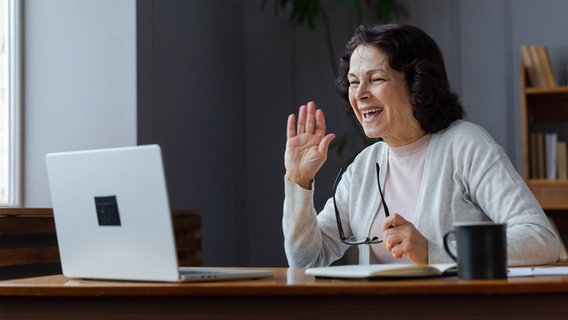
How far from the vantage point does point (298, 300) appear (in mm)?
1366

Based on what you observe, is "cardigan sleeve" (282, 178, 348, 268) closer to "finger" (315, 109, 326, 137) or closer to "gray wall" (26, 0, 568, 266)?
"finger" (315, 109, 326, 137)

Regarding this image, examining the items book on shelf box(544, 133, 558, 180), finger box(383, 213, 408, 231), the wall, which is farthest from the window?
book on shelf box(544, 133, 558, 180)

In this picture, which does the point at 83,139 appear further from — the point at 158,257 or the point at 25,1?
the point at 158,257

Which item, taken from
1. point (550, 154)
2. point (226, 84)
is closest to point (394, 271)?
point (550, 154)

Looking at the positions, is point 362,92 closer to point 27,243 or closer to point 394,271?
point 394,271

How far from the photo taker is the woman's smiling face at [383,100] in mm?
2178

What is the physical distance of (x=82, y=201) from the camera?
1.59m

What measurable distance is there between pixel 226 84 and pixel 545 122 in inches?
65.1

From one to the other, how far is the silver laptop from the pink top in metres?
0.57

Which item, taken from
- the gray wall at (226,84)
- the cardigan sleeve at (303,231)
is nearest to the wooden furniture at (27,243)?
Result: the gray wall at (226,84)

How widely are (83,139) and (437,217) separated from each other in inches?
73.1

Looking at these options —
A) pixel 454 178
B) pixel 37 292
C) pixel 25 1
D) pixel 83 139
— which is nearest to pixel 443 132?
pixel 454 178

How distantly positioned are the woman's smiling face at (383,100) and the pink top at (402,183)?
0.03m

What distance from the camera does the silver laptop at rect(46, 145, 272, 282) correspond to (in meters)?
1.44
